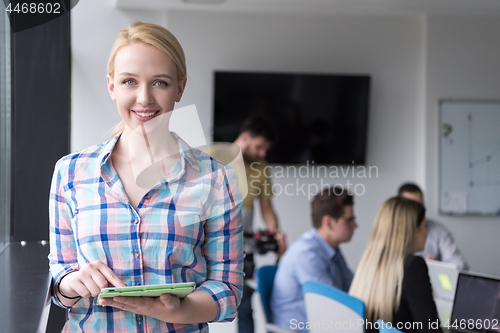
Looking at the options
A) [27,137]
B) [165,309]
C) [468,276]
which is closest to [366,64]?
[468,276]

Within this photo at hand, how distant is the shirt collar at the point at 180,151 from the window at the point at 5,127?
43cm

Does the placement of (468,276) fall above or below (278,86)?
below

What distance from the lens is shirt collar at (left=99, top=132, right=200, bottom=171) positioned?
843 millimetres

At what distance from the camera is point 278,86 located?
11.8ft

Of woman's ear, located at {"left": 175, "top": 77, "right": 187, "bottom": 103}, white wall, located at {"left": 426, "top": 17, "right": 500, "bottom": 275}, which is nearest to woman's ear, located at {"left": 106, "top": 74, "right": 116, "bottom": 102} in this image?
woman's ear, located at {"left": 175, "top": 77, "right": 187, "bottom": 103}

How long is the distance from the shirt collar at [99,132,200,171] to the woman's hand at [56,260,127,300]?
0.62ft

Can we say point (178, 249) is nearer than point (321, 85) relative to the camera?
Yes

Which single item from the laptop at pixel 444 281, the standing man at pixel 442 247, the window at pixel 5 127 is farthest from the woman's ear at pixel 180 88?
the standing man at pixel 442 247

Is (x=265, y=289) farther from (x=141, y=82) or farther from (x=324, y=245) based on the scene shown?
(x=141, y=82)

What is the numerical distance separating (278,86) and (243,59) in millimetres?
342

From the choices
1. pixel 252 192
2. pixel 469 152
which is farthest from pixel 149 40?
pixel 469 152

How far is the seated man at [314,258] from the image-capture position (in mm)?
1988

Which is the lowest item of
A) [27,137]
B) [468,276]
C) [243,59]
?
[468,276]

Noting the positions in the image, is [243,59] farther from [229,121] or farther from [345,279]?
[345,279]
